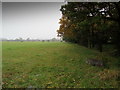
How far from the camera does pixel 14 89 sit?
738 centimetres

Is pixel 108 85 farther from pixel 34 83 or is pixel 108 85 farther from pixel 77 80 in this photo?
pixel 34 83

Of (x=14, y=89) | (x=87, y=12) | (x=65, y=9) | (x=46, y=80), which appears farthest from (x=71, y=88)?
(x=65, y=9)

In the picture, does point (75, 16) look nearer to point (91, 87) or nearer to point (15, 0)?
point (15, 0)

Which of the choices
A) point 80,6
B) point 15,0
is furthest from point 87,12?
point 15,0

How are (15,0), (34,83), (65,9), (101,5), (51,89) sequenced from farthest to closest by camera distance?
1. (65,9)
2. (101,5)
3. (15,0)
4. (34,83)
5. (51,89)

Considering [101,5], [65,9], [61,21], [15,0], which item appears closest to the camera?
[15,0]

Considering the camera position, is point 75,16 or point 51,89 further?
point 75,16

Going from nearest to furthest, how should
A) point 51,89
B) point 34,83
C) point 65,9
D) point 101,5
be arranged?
point 51,89 < point 34,83 < point 101,5 < point 65,9

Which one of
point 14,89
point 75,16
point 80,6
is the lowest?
point 14,89

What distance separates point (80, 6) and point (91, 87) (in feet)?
26.7

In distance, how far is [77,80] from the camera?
851 cm

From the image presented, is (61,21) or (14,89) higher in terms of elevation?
(61,21)

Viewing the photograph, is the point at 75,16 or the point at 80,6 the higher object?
the point at 80,6

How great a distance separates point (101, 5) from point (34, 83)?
8.92 metres
